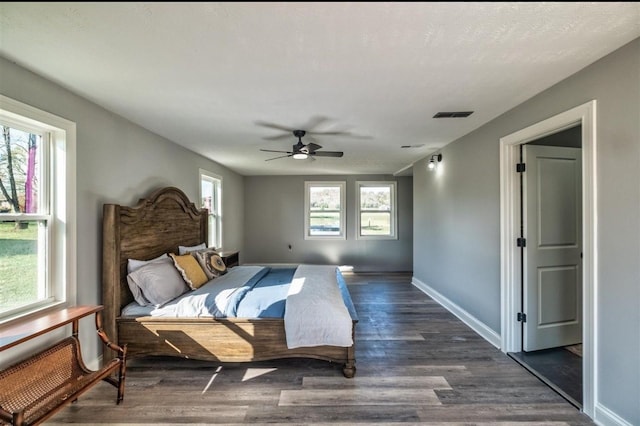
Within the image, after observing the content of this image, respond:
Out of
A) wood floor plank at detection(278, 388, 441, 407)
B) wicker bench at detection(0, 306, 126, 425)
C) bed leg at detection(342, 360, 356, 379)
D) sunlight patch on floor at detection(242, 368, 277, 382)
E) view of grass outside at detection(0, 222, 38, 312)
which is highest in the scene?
view of grass outside at detection(0, 222, 38, 312)

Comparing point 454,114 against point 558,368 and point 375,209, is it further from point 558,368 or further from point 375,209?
point 375,209

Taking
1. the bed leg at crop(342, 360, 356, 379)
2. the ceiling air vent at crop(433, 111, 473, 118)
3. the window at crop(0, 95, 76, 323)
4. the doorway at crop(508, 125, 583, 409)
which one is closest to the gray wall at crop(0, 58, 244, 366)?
the window at crop(0, 95, 76, 323)

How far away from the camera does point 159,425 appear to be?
1.87 m

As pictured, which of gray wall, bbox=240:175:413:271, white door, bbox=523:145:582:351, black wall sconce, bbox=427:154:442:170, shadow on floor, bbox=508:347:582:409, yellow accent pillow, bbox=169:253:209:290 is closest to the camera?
shadow on floor, bbox=508:347:582:409

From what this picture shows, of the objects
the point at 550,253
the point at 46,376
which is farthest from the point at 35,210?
the point at 550,253

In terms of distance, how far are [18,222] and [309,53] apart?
2.39 metres

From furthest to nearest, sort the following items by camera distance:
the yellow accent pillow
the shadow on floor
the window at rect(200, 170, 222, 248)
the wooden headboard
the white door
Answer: the window at rect(200, 170, 222, 248) → the yellow accent pillow → the white door → the wooden headboard → the shadow on floor

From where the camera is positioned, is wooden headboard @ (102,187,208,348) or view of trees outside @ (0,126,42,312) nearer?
view of trees outside @ (0,126,42,312)

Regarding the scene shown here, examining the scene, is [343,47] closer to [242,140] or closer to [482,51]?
[482,51]

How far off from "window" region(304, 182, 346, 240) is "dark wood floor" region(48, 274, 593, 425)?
403 centimetres

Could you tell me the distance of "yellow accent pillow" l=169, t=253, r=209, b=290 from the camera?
9.97 ft

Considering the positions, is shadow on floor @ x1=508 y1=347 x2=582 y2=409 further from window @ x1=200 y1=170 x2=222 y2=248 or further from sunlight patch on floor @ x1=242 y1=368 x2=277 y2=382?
window @ x1=200 y1=170 x2=222 y2=248

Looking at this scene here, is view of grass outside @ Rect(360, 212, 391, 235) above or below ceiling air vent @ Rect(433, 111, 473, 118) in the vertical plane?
below

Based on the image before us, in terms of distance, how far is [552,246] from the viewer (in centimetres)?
279
